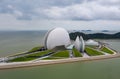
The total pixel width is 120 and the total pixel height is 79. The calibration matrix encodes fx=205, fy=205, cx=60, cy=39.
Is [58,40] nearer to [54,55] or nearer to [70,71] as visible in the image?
[54,55]

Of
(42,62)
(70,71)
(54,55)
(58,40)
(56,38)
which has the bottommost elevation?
(70,71)

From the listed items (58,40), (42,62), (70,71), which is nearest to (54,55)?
(42,62)

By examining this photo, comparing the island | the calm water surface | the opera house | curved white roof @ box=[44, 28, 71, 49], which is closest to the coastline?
the island

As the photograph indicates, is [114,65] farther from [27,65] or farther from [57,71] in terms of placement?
[27,65]

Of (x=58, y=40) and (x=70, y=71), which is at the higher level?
(x=58, y=40)

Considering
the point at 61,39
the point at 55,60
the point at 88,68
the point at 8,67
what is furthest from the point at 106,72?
the point at 61,39

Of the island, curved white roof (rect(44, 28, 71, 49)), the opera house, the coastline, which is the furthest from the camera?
curved white roof (rect(44, 28, 71, 49))

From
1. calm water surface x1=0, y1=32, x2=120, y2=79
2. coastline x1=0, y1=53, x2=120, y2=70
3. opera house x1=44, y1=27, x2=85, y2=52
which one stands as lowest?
calm water surface x1=0, y1=32, x2=120, y2=79

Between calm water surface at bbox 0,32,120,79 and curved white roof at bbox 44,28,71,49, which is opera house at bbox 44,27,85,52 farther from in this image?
calm water surface at bbox 0,32,120,79
